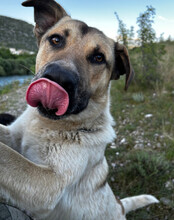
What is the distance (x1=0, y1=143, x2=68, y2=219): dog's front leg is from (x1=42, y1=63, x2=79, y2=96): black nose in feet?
2.35

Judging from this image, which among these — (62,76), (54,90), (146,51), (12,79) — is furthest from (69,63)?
(12,79)

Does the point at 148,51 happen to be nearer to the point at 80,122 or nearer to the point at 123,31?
the point at 123,31

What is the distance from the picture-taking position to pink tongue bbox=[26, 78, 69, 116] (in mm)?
1496

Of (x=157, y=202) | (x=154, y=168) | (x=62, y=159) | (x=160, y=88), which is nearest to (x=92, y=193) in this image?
(x=62, y=159)

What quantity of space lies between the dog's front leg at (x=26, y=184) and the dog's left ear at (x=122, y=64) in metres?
1.58

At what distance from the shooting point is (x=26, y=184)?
1.58m

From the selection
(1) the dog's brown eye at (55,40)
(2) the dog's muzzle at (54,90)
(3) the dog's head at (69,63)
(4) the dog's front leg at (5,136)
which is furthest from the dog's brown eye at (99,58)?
(4) the dog's front leg at (5,136)

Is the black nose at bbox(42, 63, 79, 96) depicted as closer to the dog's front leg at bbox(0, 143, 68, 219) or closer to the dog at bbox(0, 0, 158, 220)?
the dog at bbox(0, 0, 158, 220)

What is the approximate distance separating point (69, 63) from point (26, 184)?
1.18m

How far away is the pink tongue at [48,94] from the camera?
4.91 feet

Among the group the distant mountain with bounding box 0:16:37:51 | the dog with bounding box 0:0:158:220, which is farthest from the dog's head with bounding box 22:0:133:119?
the distant mountain with bounding box 0:16:37:51

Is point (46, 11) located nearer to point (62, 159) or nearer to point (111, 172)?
point (62, 159)

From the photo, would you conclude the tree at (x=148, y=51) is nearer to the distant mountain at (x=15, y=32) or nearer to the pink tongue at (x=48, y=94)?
the distant mountain at (x=15, y=32)

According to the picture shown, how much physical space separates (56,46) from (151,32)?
215 inches
